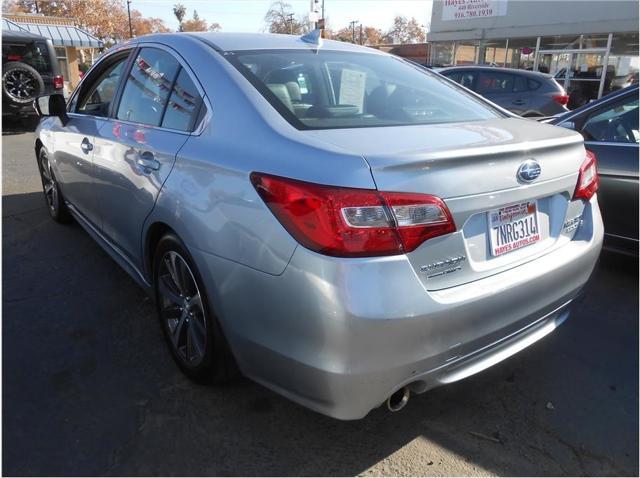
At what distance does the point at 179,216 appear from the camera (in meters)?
2.29

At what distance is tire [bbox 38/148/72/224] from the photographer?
468 centimetres

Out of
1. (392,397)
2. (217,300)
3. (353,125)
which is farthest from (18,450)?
(353,125)

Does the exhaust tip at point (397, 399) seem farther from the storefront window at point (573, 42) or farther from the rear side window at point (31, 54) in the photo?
the storefront window at point (573, 42)

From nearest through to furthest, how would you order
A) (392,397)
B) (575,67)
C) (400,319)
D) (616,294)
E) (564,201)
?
(400,319) → (392,397) → (564,201) → (616,294) → (575,67)

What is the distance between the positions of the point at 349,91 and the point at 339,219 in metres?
1.21

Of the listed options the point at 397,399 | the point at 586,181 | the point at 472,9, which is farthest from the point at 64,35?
the point at 397,399

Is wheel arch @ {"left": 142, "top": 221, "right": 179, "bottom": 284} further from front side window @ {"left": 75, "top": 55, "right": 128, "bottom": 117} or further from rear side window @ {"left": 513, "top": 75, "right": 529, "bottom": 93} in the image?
rear side window @ {"left": 513, "top": 75, "right": 529, "bottom": 93}

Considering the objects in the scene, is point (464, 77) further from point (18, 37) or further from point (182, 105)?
point (18, 37)

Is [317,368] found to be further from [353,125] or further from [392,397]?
[353,125]

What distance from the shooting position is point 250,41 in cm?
273

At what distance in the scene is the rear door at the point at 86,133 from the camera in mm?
3407

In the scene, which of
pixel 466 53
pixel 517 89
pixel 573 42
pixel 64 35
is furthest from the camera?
pixel 64 35

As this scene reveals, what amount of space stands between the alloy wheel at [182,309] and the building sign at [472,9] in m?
19.9

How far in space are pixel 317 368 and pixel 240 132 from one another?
38.5 inches
